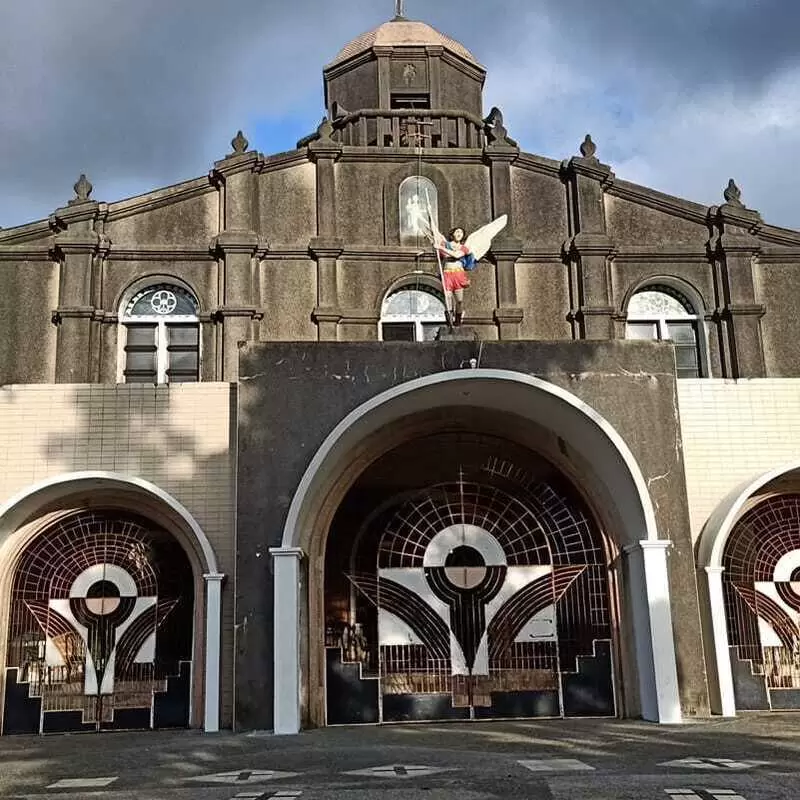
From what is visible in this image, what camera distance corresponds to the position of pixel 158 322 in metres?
19.0

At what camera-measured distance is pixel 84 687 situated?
15.1 m

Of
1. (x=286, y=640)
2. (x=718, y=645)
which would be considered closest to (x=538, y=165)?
(x=718, y=645)

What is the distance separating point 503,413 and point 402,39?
Result: 34.6 feet

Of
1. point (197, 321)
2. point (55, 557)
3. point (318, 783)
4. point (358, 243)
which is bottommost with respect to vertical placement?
point (318, 783)

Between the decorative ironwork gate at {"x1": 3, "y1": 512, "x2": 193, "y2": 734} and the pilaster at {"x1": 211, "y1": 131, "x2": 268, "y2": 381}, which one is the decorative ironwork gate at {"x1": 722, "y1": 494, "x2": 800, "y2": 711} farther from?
the pilaster at {"x1": 211, "y1": 131, "x2": 268, "y2": 381}

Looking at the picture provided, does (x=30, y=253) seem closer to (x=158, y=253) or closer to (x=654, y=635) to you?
(x=158, y=253)

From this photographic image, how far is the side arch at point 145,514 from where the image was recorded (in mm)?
14420

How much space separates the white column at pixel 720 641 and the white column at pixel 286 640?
522 cm

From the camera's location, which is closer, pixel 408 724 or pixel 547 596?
pixel 408 724

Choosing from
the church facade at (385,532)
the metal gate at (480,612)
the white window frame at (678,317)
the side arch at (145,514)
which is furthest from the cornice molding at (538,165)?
the side arch at (145,514)

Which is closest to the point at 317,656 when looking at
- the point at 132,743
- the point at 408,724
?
the point at 408,724

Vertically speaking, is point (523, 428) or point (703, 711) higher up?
point (523, 428)

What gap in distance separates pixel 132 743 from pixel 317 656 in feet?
9.05

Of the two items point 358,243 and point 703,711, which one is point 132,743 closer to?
point 703,711
